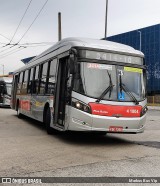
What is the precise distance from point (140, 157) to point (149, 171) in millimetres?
1466

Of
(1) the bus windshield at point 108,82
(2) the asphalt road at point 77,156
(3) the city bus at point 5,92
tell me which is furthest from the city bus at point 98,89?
(3) the city bus at point 5,92

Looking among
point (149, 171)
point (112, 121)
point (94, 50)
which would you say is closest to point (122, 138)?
point (112, 121)

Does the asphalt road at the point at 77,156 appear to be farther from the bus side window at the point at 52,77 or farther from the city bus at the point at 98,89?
the bus side window at the point at 52,77

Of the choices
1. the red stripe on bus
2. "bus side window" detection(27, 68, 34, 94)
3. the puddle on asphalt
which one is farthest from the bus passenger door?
"bus side window" detection(27, 68, 34, 94)

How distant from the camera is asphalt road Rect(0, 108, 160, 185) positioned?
686 cm

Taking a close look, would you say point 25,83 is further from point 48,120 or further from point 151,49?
point 151,49

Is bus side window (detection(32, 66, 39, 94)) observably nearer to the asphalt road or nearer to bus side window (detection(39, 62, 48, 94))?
bus side window (detection(39, 62, 48, 94))

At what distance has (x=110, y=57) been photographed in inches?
419

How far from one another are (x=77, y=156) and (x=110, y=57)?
342 centimetres

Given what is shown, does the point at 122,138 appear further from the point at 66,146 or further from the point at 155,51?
the point at 155,51

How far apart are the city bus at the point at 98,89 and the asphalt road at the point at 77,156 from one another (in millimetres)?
594

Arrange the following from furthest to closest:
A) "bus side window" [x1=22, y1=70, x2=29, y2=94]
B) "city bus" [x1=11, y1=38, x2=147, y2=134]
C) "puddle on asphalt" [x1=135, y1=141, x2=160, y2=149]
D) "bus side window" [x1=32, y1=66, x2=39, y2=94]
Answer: "bus side window" [x1=22, y1=70, x2=29, y2=94]
"bus side window" [x1=32, y1=66, x2=39, y2=94]
"puddle on asphalt" [x1=135, y1=141, x2=160, y2=149]
"city bus" [x1=11, y1=38, x2=147, y2=134]

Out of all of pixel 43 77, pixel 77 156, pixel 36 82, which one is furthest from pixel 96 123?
pixel 36 82

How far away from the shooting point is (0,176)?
6.42 metres
